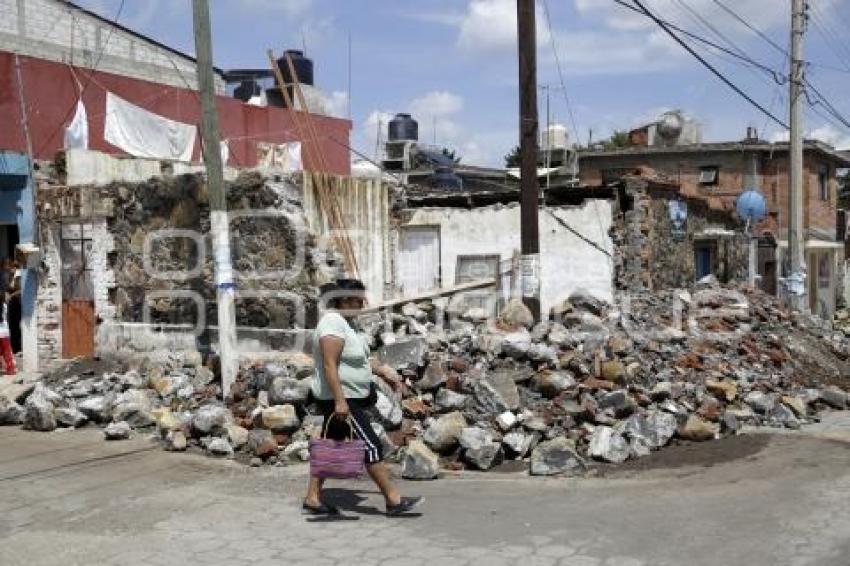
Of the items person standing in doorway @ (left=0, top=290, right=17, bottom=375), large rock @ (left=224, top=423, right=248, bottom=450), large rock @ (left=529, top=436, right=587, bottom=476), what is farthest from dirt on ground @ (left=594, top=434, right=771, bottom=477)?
person standing in doorway @ (left=0, top=290, right=17, bottom=375)

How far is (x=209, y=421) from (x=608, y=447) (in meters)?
3.85

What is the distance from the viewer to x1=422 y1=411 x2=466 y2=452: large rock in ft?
25.1

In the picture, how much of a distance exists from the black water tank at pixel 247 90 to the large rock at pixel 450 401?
55.0 ft

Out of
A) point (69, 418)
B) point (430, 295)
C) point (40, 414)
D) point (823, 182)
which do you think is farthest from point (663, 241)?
point (823, 182)

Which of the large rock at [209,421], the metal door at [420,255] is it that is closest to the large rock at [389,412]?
the large rock at [209,421]

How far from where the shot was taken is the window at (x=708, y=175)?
29328 millimetres

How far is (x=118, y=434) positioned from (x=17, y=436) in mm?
1277

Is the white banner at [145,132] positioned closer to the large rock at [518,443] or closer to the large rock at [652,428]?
the large rock at [518,443]

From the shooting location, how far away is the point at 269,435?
8133 mm

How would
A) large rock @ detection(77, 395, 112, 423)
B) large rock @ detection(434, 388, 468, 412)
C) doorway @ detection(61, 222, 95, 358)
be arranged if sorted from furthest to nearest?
doorway @ detection(61, 222, 95, 358)
large rock @ detection(77, 395, 112, 423)
large rock @ detection(434, 388, 468, 412)

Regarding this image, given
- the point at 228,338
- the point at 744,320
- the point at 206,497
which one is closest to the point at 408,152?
the point at 744,320

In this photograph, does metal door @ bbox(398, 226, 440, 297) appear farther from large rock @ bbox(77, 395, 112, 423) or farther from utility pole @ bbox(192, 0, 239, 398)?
large rock @ bbox(77, 395, 112, 423)

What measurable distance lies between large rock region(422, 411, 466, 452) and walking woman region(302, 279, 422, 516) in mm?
1645

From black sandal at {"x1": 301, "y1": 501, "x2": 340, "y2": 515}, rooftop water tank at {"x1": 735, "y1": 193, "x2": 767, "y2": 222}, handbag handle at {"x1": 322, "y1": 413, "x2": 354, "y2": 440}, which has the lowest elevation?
black sandal at {"x1": 301, "y1": 501, "x2": 340, "y2": 515}
